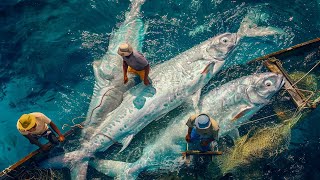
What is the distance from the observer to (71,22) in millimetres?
9250

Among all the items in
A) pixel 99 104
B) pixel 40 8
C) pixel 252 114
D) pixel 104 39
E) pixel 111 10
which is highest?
pixel 40 8

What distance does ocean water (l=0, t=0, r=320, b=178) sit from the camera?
8453 mm

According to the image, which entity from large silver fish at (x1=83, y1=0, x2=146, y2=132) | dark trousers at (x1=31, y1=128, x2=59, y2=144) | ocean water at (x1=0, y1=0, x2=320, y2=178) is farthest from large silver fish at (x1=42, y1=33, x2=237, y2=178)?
ocean water at (x1=0, y1=0, x2=320, y2=178)

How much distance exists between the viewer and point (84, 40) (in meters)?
8.98

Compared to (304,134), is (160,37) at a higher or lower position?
higher

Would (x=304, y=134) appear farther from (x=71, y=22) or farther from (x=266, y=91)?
(x=71, y=22)

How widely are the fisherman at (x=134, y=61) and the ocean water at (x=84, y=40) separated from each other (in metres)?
1.32

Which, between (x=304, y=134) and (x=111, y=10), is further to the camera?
(x=111, y=10)

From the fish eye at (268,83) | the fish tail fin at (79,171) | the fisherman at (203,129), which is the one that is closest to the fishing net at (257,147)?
the fisherman at (203,129)

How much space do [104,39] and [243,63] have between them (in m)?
4.13

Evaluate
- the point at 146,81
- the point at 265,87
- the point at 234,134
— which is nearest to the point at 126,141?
the point at 146,81

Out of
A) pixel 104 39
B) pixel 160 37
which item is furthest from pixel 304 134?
pixel 104 39

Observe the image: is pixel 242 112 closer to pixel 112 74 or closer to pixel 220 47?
pixel 220 47

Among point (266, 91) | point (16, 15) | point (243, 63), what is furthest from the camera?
point (16, 15)
